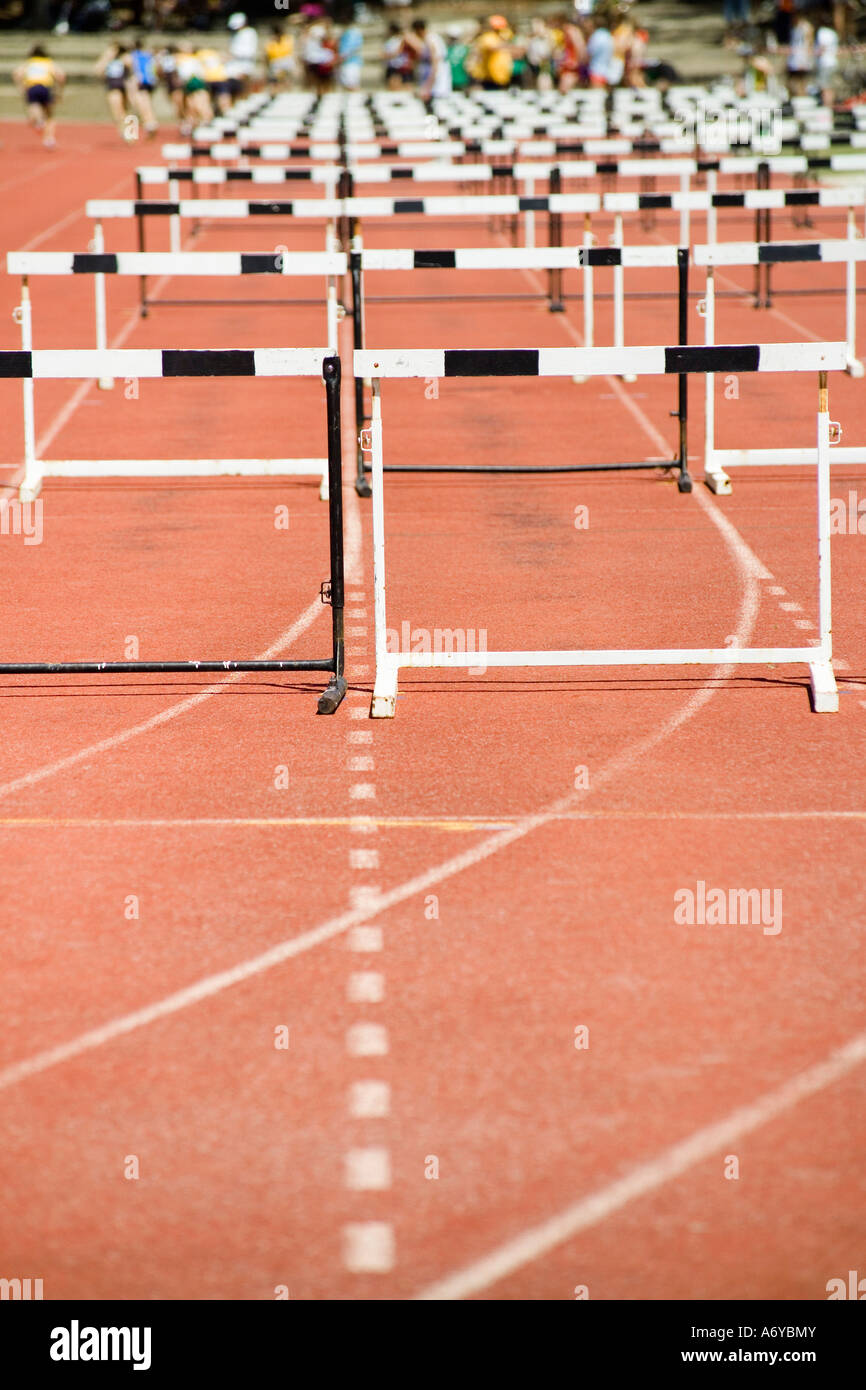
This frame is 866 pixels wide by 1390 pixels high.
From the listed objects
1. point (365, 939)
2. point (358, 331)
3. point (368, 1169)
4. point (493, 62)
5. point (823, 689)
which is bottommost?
point (823, 689)

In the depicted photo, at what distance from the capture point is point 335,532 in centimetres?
772

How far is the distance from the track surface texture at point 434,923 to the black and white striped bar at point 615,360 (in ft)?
3.87

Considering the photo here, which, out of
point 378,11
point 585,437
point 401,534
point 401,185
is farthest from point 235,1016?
point 378,11

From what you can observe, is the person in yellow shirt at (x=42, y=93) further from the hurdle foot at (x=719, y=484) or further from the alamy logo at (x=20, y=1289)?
the alamy logo at (x=20, y=1289)

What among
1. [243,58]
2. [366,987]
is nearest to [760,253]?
[366,987]

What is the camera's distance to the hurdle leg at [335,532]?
25.0 feet

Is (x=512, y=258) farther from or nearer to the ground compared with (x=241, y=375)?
nearer to the ground

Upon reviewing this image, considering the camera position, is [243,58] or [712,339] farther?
[243,58]

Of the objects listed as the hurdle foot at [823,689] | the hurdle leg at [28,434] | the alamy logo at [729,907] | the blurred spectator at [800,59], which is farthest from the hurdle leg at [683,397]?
the blurred spectator at [800,59]

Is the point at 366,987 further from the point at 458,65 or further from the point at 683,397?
the point at 458,65

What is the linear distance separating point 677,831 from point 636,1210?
7.74 ft

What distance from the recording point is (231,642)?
8.67 metres
